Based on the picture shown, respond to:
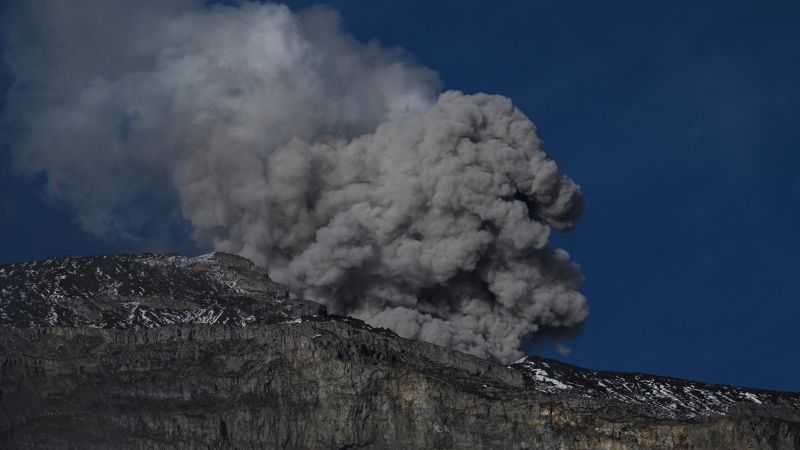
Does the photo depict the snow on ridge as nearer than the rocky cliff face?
No

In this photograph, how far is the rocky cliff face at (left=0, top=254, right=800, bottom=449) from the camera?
327 ft

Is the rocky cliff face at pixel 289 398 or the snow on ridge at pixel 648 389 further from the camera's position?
the snow on ridge at pixel 648 389

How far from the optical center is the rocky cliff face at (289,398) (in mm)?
99750

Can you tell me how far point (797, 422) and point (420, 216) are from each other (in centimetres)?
3315

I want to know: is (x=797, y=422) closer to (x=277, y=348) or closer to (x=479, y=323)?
(x=277, y=348)

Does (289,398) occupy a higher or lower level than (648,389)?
lower

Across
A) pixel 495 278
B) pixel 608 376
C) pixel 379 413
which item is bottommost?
pixel 379 413

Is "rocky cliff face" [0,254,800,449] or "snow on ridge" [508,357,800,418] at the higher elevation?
"snow on ridge" [508,357,800,418]

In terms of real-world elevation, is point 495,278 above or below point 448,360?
above

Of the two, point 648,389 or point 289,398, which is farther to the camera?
point 648,389

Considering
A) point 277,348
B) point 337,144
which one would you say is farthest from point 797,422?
point 337,144

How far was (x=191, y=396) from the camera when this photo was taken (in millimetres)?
102062

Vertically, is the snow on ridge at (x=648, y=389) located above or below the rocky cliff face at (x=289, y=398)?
above

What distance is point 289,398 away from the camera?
10181 cm
